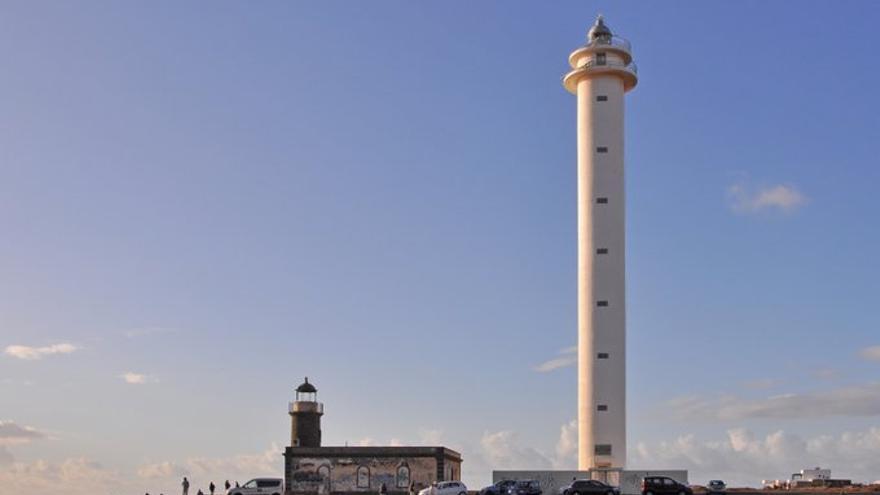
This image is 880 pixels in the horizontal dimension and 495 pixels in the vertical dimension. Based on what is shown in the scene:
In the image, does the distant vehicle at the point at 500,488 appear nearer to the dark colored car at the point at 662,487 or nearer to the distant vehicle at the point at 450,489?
the distant vehicle at the point at 450,489

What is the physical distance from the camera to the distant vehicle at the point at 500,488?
65.6 metres

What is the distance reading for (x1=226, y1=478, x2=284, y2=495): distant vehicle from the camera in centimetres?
6844

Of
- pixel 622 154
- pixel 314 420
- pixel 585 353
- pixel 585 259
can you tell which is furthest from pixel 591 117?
pixel 314 420

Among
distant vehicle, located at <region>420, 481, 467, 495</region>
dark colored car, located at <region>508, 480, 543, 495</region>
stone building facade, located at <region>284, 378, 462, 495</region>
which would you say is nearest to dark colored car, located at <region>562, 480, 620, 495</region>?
dark colored car, located at <region>508, 480, 543, 495</region>

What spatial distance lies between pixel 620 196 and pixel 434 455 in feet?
65.0

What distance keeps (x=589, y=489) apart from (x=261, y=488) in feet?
60.6

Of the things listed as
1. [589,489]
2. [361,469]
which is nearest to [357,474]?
[361,469]

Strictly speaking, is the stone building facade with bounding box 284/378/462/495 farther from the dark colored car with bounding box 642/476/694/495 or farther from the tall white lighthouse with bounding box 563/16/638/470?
the dark colored car with bounding box 642/476/694/495

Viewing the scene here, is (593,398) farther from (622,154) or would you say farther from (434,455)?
(622,154)

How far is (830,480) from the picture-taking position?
79.5 meters

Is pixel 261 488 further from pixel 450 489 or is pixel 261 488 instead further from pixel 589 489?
pixel 589 489

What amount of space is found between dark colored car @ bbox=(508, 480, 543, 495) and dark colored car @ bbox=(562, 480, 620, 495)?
61.2 inches

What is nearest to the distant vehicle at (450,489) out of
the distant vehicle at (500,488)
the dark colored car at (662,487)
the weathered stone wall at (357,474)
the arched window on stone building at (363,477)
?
the distant vehicle at (500,488)

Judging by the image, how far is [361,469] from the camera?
75188 millimetres
